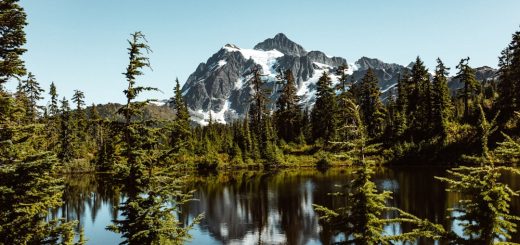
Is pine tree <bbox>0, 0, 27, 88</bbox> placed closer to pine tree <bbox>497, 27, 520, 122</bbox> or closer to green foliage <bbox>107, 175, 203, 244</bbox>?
green foliage <bbox>107, 175, 203, 244</bbox>

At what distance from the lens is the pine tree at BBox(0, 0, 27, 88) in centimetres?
1401

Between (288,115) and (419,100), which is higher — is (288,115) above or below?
below

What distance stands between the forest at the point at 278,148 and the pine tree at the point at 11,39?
0.04m

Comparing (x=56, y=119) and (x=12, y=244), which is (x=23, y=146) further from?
(x=56, y=119)

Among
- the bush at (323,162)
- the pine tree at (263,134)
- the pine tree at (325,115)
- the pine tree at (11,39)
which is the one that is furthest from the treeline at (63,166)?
the pine tree at (325,115)

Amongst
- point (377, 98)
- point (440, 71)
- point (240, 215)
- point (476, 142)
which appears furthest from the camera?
point (377, 98)

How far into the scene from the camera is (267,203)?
50438 millimetres

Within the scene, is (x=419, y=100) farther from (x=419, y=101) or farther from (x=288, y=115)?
(x=288, y=115)

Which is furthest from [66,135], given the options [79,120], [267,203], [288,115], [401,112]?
[401,112]

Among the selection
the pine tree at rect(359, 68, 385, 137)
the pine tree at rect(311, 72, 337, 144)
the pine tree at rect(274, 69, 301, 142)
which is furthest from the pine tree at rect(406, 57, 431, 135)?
the pine tree at rect(274, 69, 301, 142)

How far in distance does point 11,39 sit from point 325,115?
8679 centimetres

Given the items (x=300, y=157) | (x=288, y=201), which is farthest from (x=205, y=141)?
(x=288, y=201)

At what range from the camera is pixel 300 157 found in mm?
92188

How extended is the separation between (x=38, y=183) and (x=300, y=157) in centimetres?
8084
